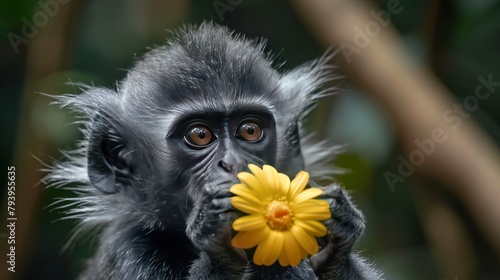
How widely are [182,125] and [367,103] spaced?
407cm

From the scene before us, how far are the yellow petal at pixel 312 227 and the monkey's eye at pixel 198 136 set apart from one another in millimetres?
1178

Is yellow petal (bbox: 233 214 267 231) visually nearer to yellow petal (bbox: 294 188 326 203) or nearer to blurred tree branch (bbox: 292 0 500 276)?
yellow petal (bbox: 294 188 326 203)

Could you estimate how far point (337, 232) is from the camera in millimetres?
4613

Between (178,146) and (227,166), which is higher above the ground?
(178,146)

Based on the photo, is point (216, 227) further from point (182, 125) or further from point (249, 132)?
point (182, 125)

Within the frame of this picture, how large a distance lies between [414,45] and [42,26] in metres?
3.91

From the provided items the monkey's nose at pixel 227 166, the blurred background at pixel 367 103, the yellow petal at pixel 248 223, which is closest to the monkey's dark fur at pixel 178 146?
the monkey's nose at pixel 227 166

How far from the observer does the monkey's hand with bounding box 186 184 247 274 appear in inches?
177

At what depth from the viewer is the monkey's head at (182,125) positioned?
5.41 metres

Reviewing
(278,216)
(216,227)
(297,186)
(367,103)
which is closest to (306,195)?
(297,186)

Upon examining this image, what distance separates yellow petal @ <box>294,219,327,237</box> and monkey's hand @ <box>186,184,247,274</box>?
1.19ft

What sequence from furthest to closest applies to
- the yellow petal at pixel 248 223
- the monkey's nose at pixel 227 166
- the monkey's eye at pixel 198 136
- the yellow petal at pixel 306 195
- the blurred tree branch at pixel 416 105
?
1. the blurred tree branch at pixel 416 105
2. the monkey's eye at pixel 198 136
3. the monkey's nose at pixel 227 166
4. the yellow petal at pixel 306 195
5. the yellow petal at pixel 248 223

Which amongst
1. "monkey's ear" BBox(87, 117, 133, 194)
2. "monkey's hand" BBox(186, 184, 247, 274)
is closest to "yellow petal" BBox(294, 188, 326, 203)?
"monkey's hand" BBox(186, 184, 247, 274)

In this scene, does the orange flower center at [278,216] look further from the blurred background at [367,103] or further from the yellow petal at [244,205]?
the blurred background at [367,103]
